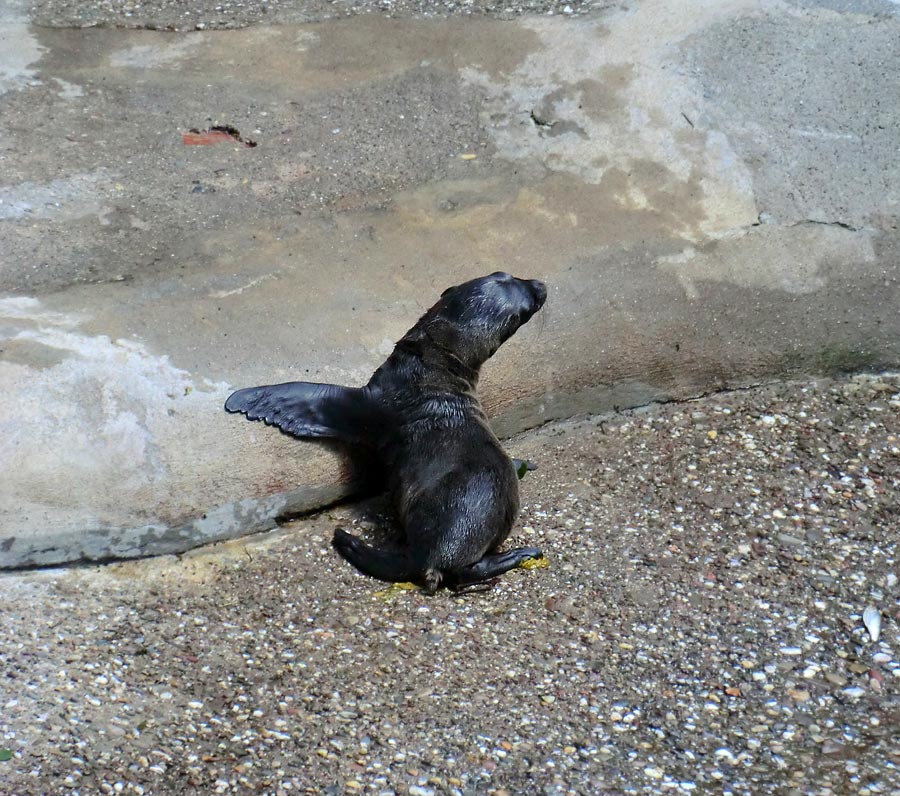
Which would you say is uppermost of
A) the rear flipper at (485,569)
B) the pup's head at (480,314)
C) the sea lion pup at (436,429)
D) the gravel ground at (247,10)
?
the gravel ground at (247,10)

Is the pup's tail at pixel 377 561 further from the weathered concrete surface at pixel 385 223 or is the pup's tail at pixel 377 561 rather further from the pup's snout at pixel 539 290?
the pup's snout at pixel 539 290

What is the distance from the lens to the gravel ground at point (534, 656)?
3.29m

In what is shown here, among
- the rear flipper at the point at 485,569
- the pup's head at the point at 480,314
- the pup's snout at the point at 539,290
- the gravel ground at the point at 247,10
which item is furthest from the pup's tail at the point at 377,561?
the gravel ground at the point at 247,10

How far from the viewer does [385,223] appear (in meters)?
5.30

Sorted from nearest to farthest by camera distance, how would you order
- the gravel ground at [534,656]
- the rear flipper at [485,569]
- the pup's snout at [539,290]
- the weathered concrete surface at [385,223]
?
1. the gravel ground at [534,656]
2. the rear flipper at [485,569]
3. the weathered concrete surface at [385,223]
4. the pup's snout at [539,290]

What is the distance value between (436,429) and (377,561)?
633 millimetres

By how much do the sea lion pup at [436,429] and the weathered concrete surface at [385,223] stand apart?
0.43ft

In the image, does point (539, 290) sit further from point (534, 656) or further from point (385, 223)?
point (534, 656)

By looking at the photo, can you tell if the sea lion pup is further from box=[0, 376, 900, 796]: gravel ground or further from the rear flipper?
box=[0, 376, 900, 796]: gravel ground

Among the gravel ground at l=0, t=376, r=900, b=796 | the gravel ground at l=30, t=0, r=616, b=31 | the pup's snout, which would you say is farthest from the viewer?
the gravel ground at l=30, t=0, r=616, b=31

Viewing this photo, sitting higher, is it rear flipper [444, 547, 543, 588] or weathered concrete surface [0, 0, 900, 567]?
weathered concrete surface [0, 0, 900, 567]

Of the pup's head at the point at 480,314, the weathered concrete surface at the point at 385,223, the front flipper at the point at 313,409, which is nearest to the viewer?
the weathered concrete surface at the point at 385,223

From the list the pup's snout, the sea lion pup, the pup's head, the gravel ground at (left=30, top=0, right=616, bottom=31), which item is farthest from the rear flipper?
the gravel ground at (left=30, top=0, right=616, bottom=31)

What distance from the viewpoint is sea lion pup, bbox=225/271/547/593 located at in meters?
4.20
